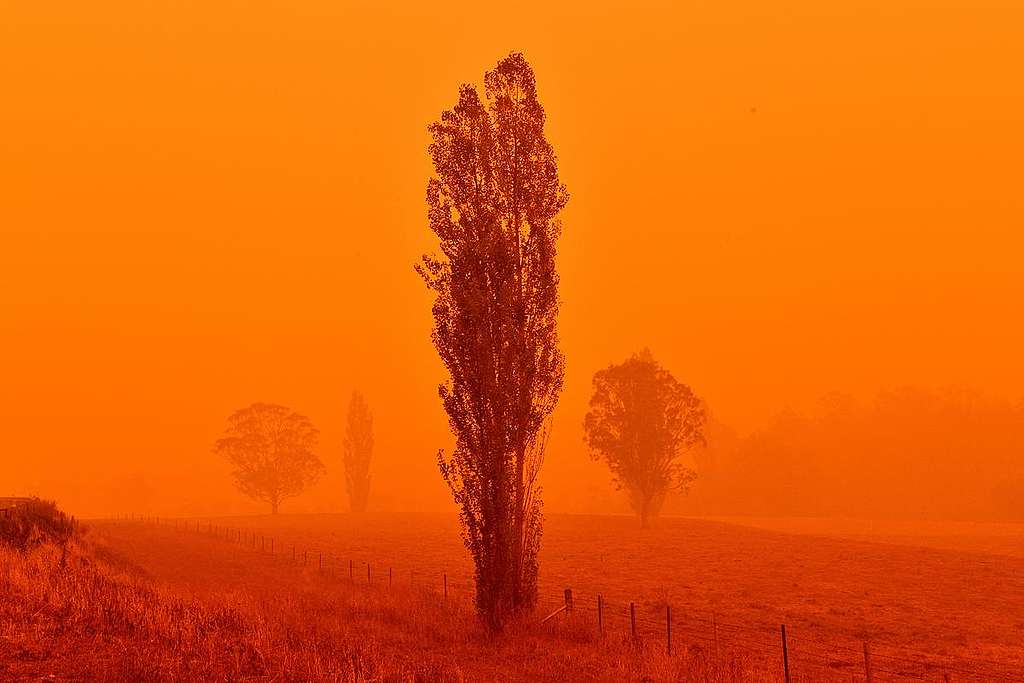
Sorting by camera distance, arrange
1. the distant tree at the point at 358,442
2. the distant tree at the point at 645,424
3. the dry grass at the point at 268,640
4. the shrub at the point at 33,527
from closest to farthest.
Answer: the dry grass at the point at 268,640 < the shrub at the point at 33,527 < the distant tree at the point at 645,424 < the distant tree at the point at 358,442

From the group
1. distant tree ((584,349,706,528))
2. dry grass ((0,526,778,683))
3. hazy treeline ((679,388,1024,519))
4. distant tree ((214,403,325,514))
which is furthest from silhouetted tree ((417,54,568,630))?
hazy treeline ((679,388,1024,519))

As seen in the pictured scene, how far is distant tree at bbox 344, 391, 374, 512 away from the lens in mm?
82750

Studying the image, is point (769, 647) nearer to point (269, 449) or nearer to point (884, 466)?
point (269, 449)

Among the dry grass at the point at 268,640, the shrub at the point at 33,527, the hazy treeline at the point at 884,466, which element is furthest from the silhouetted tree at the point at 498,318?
the hazy treeline at the point at 884,466

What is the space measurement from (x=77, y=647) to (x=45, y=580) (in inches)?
223

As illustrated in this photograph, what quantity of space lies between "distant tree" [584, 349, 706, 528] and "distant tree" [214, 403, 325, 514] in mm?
43335

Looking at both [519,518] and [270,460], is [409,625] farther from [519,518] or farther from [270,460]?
[270,460]

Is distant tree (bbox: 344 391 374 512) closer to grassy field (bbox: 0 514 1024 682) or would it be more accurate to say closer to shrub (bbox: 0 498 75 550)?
grassy field (bbox: 0 514 1024 682)

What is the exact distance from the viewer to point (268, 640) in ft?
44.9

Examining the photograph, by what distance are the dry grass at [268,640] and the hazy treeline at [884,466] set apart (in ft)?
275

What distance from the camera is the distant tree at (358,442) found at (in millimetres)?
82750

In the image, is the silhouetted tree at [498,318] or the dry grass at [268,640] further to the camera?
the silhouetted tree at [498,318]

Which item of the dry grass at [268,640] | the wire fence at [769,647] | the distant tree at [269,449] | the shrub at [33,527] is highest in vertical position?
the distant tree at [269,449]

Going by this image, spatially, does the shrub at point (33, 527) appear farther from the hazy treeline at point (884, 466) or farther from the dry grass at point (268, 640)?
the hazy treeline at point (884, 466)
